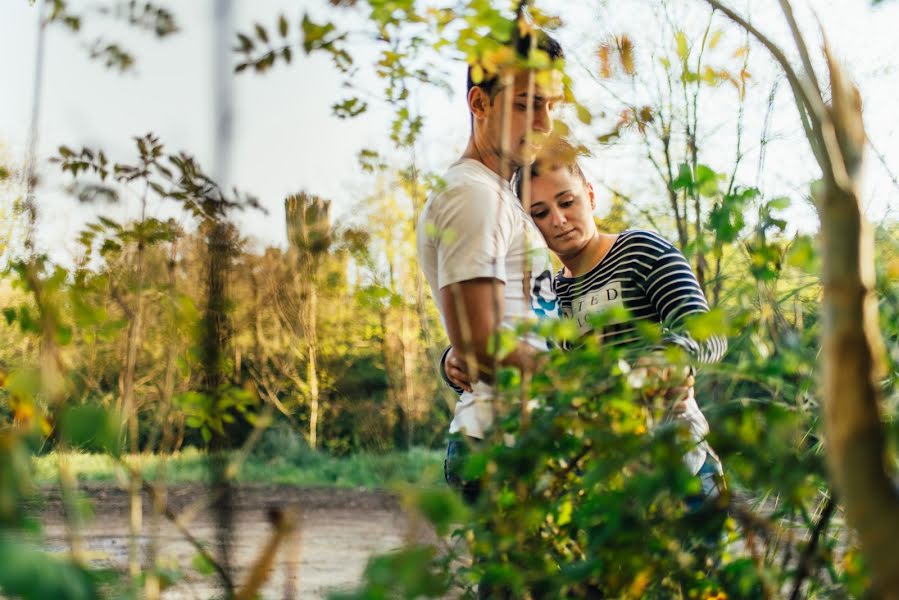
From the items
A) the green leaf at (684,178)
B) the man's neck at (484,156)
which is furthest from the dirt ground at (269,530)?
the green leaf at (684,178)

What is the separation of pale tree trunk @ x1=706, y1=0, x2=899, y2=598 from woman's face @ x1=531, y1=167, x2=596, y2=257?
157 centimetres

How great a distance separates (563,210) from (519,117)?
475mm

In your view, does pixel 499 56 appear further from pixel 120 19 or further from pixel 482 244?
pixel 120 19

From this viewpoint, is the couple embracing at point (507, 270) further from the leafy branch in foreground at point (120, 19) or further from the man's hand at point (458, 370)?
the leafy branch in foreground at point (120, 19)

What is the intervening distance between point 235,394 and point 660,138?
4.67 metres

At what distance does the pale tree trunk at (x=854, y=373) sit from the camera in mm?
618

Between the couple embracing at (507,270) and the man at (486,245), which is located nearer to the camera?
the couple embracing at (507,270)

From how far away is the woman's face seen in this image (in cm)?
226

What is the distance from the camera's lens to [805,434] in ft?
6.51

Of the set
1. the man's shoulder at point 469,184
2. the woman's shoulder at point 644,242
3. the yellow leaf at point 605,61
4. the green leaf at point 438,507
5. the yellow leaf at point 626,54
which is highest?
the yellow leaf at point 605,61

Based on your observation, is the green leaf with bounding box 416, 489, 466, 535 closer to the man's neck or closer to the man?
the man

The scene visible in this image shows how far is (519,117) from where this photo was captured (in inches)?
73.8

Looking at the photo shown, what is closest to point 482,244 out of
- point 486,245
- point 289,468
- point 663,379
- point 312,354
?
point 486,245

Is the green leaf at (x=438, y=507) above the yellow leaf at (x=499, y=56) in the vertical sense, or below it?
below
